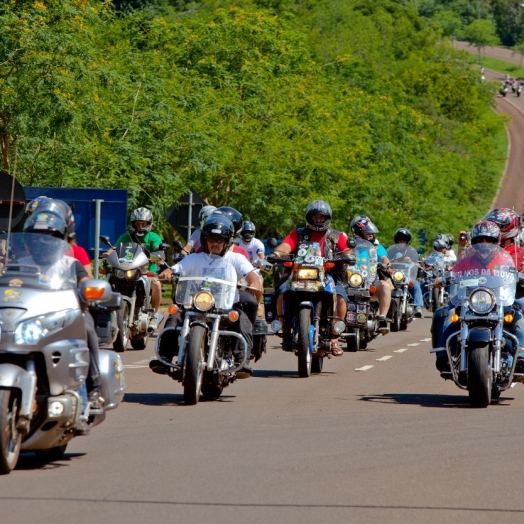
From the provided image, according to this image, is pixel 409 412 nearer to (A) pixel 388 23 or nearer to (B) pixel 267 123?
(B) pixel 267 123

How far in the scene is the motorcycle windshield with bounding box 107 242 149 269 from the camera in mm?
20266

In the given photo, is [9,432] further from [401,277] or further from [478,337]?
[401,277]

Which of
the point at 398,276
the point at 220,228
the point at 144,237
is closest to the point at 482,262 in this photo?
the point at 220,228

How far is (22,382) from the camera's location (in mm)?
8562

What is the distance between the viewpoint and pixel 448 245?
1398 inches

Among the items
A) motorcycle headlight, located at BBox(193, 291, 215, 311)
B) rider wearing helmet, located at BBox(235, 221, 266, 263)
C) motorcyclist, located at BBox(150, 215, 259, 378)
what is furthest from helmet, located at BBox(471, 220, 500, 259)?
rider wearing helmet, located at BBox(235, 221, 266, 263)

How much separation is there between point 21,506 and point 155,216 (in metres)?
24.9

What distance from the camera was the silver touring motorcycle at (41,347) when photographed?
8609mm

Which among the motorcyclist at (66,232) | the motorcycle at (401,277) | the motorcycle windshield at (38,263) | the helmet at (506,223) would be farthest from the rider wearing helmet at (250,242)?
the motorcycle windshield at (38,263)

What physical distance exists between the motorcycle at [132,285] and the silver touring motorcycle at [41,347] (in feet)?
35.1

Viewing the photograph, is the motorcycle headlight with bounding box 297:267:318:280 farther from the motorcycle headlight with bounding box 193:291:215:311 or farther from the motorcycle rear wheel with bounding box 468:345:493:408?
the motorcycle rear wheel with bounding box 468:345:493:408

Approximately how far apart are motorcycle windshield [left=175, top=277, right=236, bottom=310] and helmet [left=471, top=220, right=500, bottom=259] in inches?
91.6

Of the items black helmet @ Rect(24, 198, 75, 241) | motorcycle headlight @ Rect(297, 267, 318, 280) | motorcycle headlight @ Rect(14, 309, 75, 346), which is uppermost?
black helmet @ Rect(24, 198, 75, 241)

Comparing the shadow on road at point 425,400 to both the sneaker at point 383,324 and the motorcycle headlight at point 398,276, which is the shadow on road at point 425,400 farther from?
the motorcycle headlight at point 398,276
